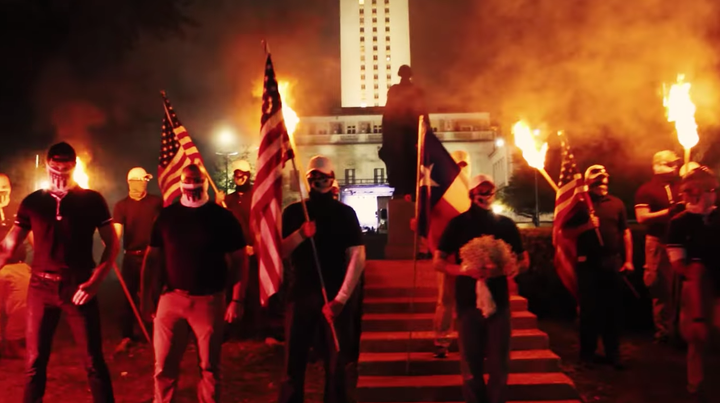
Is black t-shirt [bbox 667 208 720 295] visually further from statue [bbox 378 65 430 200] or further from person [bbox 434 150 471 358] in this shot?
statue [bbox 378 65 430 200]

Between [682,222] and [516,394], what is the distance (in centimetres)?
198

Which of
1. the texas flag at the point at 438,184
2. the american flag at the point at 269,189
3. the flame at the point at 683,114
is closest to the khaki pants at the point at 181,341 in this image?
the american flag at the point at 269,189

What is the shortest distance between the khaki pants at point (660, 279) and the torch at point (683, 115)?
40.3 inches

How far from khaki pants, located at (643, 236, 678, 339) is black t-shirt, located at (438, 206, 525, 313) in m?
3.39

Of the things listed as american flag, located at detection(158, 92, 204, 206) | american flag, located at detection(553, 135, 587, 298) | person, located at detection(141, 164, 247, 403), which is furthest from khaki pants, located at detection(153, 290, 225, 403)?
american flag, located at detection(553, 135, 587, 298)

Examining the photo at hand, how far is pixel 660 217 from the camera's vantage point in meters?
6.66

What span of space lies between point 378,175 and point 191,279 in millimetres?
62833

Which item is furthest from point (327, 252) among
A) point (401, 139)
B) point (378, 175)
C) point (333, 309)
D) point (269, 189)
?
point (378, 175)

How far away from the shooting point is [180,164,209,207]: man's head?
13.9ft

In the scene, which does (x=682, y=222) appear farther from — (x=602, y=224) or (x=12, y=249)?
(x=12, y=249)

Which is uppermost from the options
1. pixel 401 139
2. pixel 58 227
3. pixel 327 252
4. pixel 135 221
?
pixel 401 139

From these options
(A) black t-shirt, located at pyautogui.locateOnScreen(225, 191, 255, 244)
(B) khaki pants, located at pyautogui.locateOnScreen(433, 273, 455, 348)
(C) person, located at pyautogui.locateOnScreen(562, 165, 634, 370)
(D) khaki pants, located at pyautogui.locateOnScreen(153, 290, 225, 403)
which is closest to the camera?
(D) khaki pants, located at pyautogui.locateOnScreen(153, 290, 225, 403)

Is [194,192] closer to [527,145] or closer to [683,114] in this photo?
[527,145]

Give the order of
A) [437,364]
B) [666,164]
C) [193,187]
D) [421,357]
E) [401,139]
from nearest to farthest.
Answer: [193,187]
[437,364]
[421,357]
[666,164]
[401,139]
